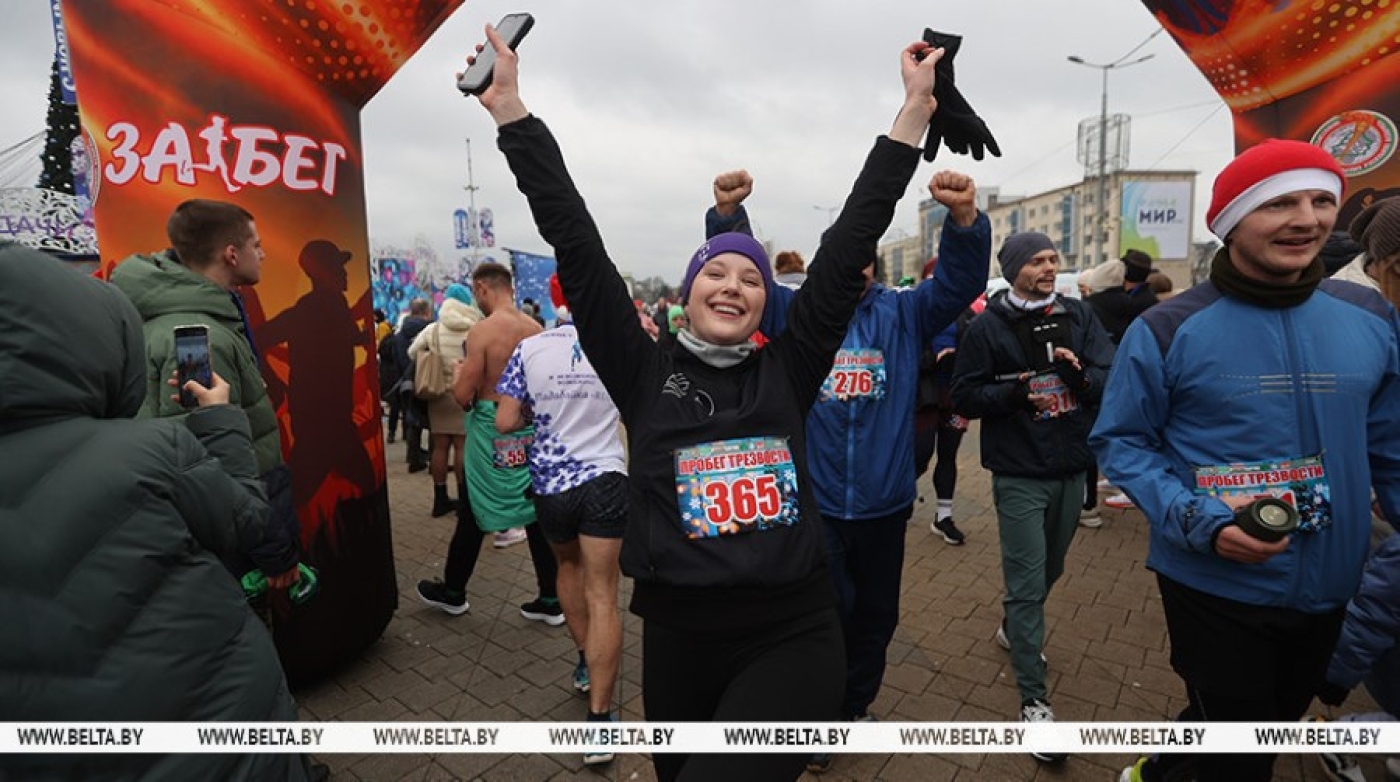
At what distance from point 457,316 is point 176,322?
3.69 metres

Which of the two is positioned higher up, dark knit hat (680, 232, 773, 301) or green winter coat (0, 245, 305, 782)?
dark knit hat (680, 232, 773, 301)

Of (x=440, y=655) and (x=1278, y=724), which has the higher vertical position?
(x=1278, y=724)

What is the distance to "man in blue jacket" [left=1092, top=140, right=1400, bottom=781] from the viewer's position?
175cm

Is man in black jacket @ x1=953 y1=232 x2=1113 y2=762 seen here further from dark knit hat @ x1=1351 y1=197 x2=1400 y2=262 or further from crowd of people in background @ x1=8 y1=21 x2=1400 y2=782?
dark knit hat @ x1=1351 y1=197 x2=1400 y2=262

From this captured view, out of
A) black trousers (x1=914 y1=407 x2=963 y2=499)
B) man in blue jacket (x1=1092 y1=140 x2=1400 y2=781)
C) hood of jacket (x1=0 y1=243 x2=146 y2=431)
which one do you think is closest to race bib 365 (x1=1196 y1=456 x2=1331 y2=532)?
man in blue jacket (x1=1092 y1=140 x2=1400 y2=781)

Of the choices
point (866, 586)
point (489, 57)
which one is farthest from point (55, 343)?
point (866, 586)

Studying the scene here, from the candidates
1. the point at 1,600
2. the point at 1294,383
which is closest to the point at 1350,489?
the point at 1294,383

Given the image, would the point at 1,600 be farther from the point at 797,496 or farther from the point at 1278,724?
the point at 1278,724

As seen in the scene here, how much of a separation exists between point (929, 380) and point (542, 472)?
9.92ft

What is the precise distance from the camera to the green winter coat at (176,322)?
221 cm

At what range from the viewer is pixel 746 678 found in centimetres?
158

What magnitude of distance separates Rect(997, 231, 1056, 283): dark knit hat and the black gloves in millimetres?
1204

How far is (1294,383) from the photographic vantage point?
5.79ft

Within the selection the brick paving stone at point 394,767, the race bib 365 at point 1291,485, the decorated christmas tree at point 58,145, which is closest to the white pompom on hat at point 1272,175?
the race bib 365 at point 1291,485
